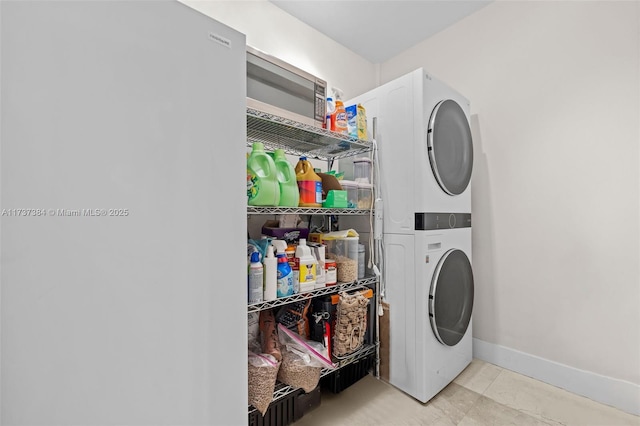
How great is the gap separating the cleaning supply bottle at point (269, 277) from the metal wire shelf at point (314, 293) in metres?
0.03

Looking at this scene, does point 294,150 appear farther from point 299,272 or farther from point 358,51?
point 358,51

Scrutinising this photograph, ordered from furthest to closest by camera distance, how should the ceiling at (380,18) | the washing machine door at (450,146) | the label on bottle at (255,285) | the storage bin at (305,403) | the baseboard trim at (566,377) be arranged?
1. the ceiling at (380,18)
2. the washing machine door at (450,146)
3. the baseboard trim at (566,377)
4. the storage bin at (305,403)
5. the label on bottle at (255,285)

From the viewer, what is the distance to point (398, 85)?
5.71 ft

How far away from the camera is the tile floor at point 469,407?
1492 mm

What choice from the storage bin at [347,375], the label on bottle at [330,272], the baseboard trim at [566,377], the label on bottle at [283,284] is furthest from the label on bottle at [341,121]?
the baseboard trim at [566,377]

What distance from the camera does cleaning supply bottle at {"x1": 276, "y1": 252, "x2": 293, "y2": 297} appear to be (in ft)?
4.41

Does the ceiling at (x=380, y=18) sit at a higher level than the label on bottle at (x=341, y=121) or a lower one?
higher

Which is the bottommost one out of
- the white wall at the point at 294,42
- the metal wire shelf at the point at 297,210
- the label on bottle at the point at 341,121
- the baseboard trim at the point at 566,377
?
the baseboard trim at the point at 566,377

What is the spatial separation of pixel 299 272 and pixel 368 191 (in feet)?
2.35

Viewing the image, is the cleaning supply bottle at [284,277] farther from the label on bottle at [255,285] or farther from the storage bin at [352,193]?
the storage bin at [352,193]

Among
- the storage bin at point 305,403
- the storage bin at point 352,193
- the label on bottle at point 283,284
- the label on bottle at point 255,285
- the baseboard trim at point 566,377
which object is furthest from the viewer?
the storage bin at point 352,193

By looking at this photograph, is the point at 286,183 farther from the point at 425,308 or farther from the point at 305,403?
the point at 305,403

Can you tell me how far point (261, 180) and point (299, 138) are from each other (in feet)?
1.89
